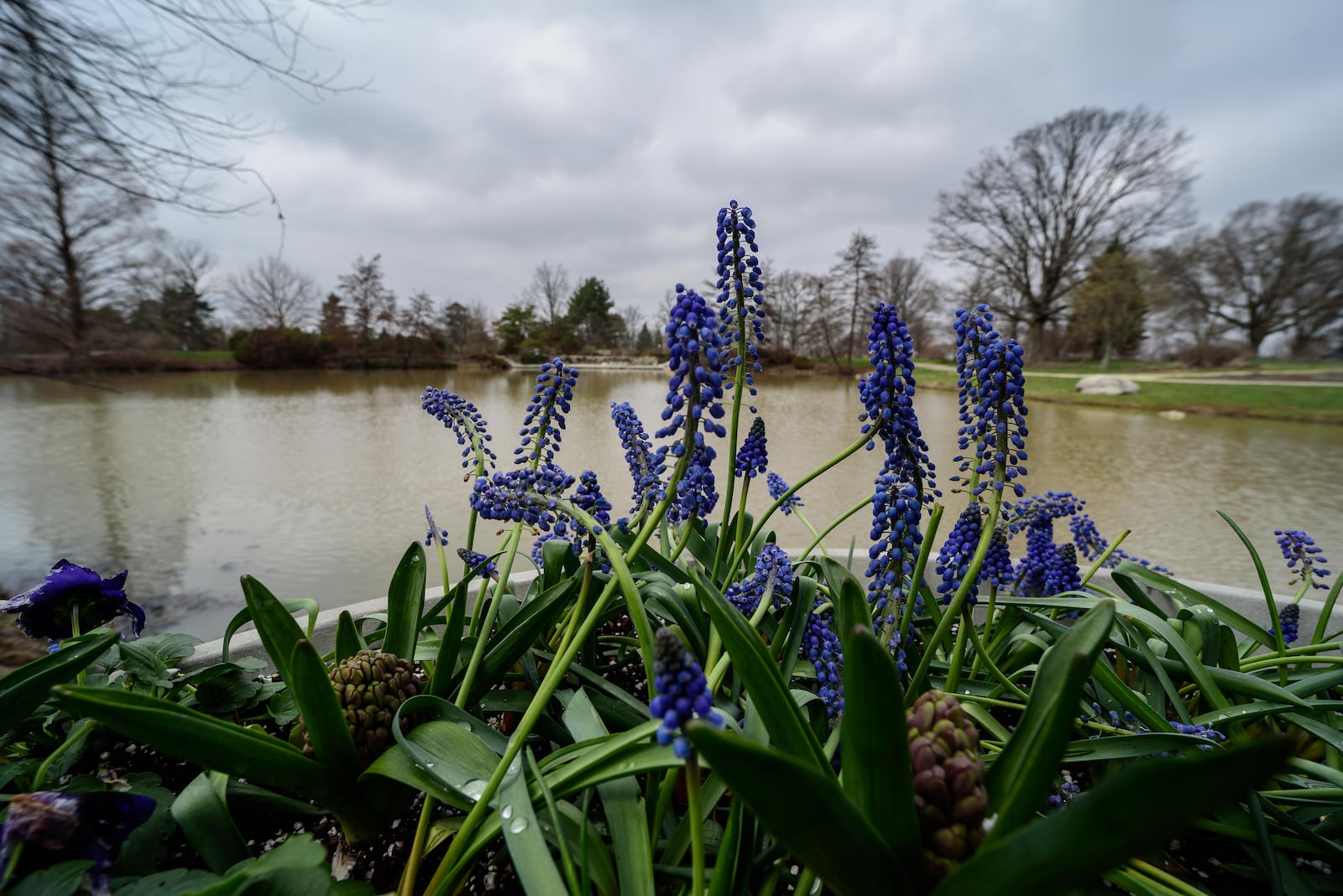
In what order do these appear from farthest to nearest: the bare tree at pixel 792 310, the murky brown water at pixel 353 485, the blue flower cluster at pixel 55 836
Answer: the bare tree at pixel 792 310 → the murky brown water at pixel 353 485 → the blue flower cluster at pixel 55 836

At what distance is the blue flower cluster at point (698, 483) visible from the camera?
68 cm

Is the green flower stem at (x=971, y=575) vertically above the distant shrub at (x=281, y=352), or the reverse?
the distant shrub at (x=281, y=352)

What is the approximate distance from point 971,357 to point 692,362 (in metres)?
0.45

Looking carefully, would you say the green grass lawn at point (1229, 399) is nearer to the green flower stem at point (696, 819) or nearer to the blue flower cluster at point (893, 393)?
the blue flower cluster at point (893, 393)

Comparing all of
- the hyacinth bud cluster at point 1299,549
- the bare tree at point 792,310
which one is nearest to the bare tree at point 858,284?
the bare tree at point 792,310

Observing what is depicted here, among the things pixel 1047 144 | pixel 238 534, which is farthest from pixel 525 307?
pixel 238 534

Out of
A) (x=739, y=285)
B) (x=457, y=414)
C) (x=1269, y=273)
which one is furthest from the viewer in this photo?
(x=1269, y=273)

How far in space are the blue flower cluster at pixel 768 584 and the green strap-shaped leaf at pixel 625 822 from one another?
Result: 27 centimetres

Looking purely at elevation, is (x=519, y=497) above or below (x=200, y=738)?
above

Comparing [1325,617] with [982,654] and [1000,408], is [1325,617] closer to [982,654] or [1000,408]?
[982,654]

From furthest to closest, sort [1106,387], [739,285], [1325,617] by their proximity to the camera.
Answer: [1106,387]
[1325,617]
[739,285]

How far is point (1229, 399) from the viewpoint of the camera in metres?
9.41

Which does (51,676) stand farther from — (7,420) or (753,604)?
(7,420)

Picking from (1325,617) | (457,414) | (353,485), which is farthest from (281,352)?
(1325,617)
